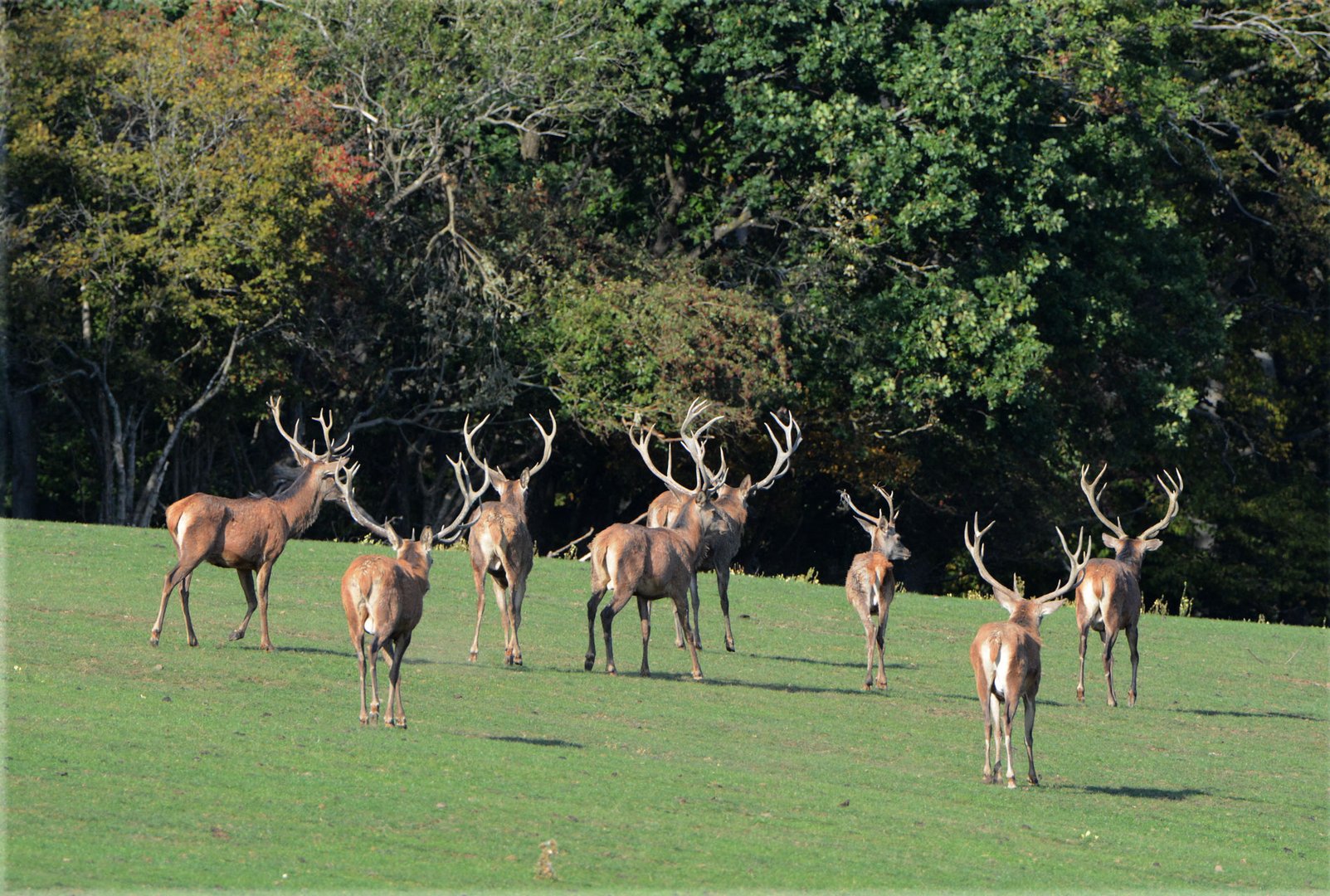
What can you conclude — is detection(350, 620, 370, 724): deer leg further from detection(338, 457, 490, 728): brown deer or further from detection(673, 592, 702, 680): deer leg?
detection(673, 592, 702, 680): deer leg

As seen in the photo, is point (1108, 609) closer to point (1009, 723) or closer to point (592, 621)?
point (592, 621)

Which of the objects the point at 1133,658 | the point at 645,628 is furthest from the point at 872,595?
the point at 1133,658

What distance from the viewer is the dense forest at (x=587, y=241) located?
3112cm

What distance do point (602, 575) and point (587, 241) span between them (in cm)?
1745

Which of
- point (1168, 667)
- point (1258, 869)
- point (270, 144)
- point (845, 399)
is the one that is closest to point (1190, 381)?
point (845, 399)

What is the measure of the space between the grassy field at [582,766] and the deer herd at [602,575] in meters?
0.50

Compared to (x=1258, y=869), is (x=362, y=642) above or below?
above

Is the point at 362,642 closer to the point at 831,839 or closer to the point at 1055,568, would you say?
the point at 831,839

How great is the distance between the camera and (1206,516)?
1662 inches

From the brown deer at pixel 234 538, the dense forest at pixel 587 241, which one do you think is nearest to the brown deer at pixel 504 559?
the brown deer at pixel 234 538

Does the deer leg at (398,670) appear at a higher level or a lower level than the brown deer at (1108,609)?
lower

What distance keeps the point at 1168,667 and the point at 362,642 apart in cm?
1324

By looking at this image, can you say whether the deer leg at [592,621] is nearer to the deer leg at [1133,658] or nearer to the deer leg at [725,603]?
the deer leg at [725,603]

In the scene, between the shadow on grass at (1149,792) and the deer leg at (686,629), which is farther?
the deer leg at (686,629)
